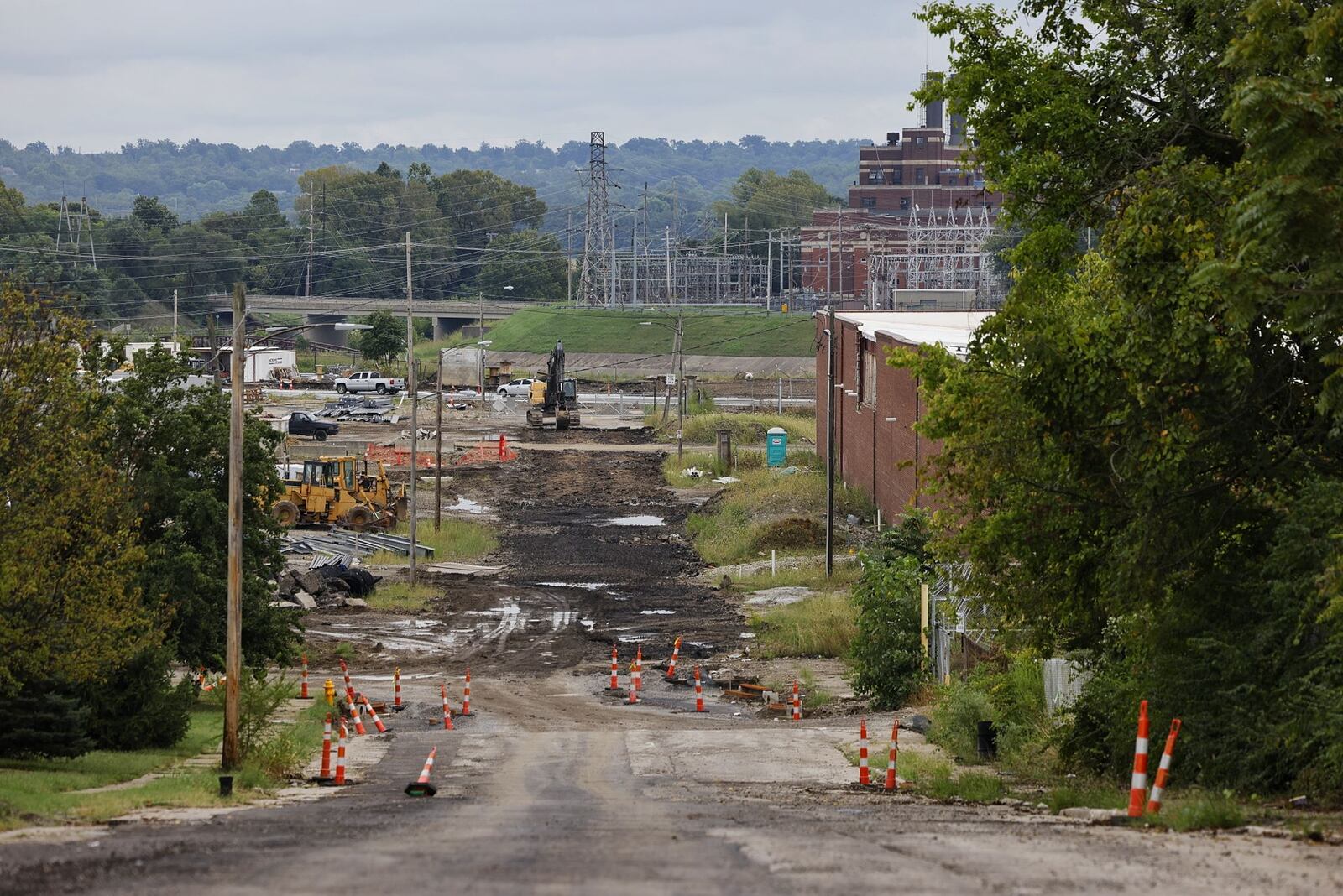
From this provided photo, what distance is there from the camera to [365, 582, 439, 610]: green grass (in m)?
40.5

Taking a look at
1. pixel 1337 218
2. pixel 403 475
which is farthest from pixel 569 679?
pixel 403 475

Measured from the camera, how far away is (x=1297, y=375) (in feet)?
59.6

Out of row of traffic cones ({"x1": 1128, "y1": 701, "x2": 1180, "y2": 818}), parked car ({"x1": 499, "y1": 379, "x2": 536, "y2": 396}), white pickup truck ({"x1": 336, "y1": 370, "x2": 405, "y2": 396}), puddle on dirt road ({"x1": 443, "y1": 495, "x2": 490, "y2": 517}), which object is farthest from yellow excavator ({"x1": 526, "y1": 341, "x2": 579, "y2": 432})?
row of traffic cones ({"x1": 1128, "y1": 701, "x2": 1180, "y2": 818})

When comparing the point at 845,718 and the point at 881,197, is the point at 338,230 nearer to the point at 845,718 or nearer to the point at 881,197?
the point at 881,197

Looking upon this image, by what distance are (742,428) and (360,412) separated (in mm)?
25046

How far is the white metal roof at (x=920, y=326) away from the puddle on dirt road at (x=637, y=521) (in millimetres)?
10211

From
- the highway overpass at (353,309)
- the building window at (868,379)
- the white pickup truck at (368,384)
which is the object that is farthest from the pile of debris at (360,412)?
the highway overpass at (353,309)

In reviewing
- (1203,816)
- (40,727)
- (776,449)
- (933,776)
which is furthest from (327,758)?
(776,449)

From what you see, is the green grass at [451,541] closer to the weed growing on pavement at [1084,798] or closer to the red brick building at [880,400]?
the red brick building at [880,400]

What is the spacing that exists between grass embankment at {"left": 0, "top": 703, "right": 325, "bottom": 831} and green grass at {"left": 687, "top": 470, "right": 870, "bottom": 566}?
25.4 metres

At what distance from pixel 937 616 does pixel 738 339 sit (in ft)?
357

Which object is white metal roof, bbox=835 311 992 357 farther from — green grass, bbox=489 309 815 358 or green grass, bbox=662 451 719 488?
green grass, bbox=489 309 815 358

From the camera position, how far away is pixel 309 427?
84438 millimetres

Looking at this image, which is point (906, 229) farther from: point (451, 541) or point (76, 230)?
point (451, 541)
